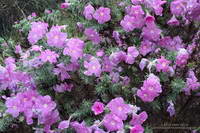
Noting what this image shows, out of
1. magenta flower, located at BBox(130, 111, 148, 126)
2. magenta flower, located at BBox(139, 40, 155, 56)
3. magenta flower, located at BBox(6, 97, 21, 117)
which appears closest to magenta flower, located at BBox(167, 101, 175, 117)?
magenta flower, located at BBox(130, 111, 148, 126)

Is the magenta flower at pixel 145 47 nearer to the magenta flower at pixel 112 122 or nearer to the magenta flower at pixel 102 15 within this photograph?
the magenta flower at pixel 102 15

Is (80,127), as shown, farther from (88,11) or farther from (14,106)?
(88,11)

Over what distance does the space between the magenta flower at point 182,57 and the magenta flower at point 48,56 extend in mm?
690

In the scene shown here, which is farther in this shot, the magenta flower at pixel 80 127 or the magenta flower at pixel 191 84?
the magenta flower at pixel 191 84

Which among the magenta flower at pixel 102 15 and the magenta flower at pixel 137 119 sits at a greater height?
the magenta flower at pixel 102 15

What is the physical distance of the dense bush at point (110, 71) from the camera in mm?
2219

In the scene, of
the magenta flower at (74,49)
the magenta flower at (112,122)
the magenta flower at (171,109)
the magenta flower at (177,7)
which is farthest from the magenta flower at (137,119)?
Answer: the magenta flower at (177,7)

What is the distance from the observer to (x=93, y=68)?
7.25ft

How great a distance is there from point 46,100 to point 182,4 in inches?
37.5

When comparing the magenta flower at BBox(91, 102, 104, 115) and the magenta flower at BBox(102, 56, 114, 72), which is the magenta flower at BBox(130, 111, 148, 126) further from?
the magenta flower at BBox(102, 56, 114, 72)

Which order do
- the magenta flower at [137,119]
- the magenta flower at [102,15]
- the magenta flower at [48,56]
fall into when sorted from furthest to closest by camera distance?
the magenta flower at [102,15] < the magenta flower at [137,119] < the magenta flower at [48,56]

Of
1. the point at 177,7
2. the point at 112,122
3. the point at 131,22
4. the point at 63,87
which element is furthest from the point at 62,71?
the point at 177,7

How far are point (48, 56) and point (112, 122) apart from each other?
0.47 meters

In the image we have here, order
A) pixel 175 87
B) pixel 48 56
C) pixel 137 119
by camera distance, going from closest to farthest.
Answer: pixel 48 56 < pixel 137 119 < pixel 175 87
